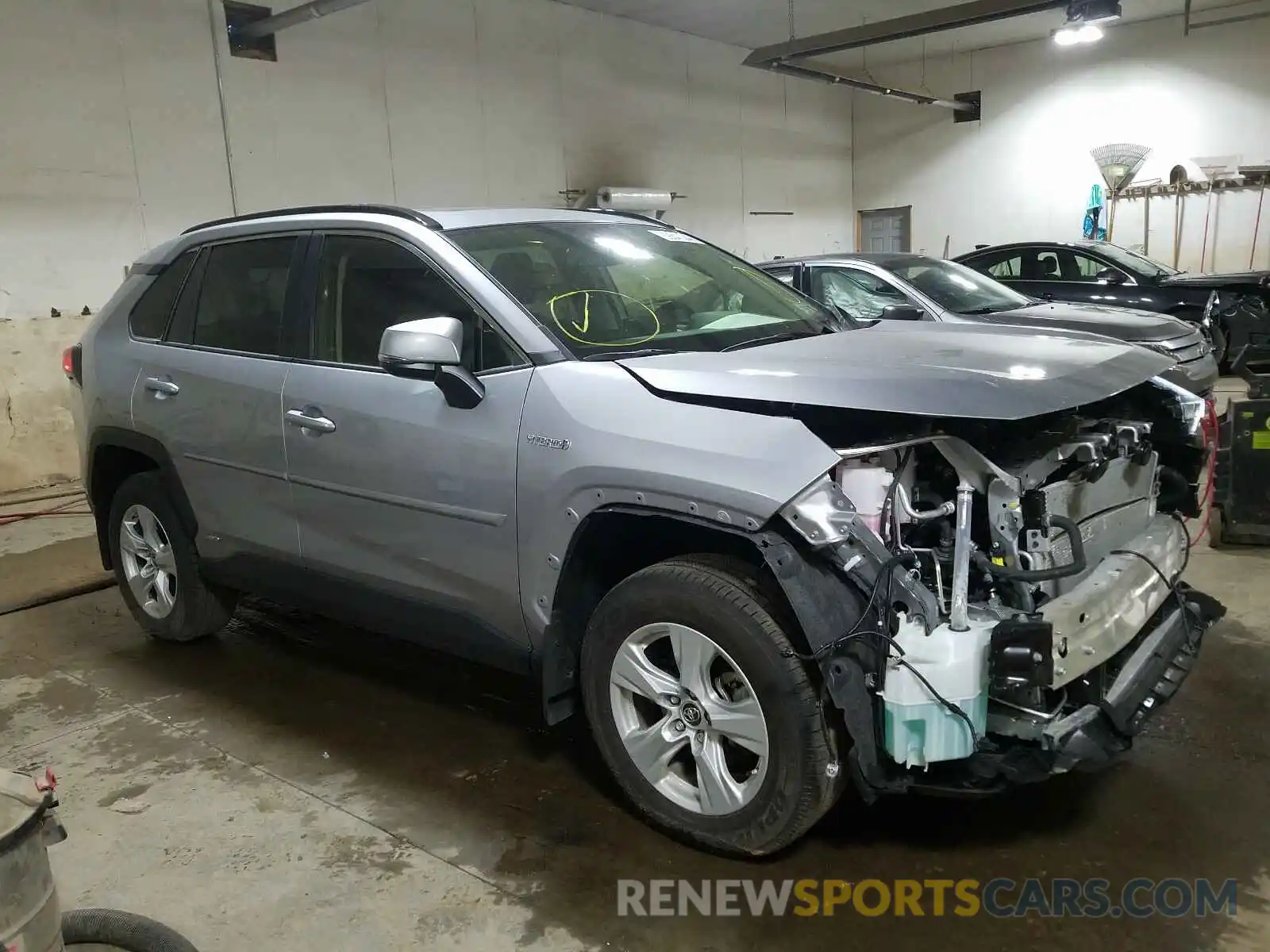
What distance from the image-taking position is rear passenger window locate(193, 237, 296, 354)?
3.39 meters

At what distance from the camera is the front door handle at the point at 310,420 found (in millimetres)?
3084

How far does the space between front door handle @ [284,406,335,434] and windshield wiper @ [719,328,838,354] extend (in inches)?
50.6

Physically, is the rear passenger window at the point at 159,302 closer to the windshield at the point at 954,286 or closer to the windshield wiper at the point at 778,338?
the windshield wiper at the point at 778,338

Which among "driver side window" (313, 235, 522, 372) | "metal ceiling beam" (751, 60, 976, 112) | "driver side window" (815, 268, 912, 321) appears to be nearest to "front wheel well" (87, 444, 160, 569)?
"driver side window" (313, 235, 522, 372)

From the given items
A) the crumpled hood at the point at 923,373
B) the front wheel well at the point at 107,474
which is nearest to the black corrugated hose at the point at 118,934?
the crumpled hood at the point at 923,373

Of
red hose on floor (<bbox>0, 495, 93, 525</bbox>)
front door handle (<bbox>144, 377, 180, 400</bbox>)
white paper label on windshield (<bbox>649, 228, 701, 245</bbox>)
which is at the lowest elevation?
red hose on floor (<bbox>0, 495, 93, 525</bbox>)

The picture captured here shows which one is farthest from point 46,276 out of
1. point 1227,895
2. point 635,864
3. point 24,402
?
point 1227,895

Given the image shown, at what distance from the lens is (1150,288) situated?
10414mm

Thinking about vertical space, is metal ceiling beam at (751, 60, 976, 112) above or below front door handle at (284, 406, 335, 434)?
above

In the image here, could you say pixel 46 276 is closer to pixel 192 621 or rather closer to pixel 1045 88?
pixel 192 621

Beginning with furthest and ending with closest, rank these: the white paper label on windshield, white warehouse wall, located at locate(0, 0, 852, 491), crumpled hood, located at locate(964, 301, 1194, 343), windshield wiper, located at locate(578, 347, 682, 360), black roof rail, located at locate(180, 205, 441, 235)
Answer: white warehouse wall, located at locate(0, 0, 852, 491) → crumpled hood, located at locate(964, 301, 1194, 343) → the white paper label on windshield → black roof rail, located at locate(180, 205, 441, 235) → windshield wiper, located at locate(578, 347, 682, 360)

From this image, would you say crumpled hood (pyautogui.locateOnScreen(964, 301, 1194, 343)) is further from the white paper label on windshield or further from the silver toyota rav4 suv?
the silver toyota rav4 suv

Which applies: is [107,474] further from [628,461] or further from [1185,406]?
[1185,406]

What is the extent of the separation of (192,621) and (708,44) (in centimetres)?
1219
